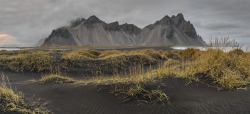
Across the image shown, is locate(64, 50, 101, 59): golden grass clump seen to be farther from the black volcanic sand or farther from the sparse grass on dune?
the sparse grass on dune

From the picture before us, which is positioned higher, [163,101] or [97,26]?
[97,26]

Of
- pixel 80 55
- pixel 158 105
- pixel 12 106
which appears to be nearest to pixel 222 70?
pixel 158 105

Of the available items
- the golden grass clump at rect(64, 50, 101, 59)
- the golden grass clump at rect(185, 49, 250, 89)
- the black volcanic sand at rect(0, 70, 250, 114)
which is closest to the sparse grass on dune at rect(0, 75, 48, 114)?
the black volcanic sand at rect(0, 70, 250, 114)

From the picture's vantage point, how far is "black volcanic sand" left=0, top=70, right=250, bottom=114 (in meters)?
3.78

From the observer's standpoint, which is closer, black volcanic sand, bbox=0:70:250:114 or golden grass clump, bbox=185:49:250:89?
black volcanic sand, bbox=0:70:250:114

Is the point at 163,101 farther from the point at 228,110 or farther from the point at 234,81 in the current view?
the point at 234,81

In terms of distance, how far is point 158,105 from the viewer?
398 cm

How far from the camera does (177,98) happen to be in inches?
169

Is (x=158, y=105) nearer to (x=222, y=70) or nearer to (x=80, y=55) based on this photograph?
(x=222, y=70)

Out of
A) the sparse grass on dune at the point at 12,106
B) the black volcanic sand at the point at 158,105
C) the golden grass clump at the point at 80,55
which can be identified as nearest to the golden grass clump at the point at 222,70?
the black volcanic sand at the point at 158,105

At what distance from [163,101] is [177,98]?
1.59 feet

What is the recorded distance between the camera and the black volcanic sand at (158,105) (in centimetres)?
378

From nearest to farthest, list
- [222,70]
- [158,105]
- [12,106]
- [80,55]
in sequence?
1. [12,106]
2. [158,105]
3. [222,70]
4. [80,55]

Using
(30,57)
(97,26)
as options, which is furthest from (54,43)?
(30,57)
